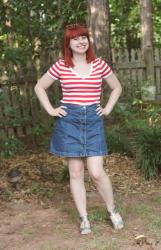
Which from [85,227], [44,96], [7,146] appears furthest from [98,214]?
[7,146]

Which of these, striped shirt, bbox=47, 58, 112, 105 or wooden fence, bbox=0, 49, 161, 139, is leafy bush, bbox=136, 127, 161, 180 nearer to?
wooden fence, bbox=0, 49, 161, 139

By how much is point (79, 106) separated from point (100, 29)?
403 centimetres

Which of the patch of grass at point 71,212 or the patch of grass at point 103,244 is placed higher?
the patch of grass at point 103,244

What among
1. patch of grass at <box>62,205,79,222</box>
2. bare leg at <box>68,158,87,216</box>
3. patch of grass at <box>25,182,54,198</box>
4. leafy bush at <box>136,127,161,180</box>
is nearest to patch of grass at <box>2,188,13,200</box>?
patch of grass at <box>25,182,54,198</box>

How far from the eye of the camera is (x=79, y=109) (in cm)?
452

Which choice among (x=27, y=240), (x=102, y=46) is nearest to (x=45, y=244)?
(x=27, y=240)

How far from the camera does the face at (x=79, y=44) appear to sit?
14.7 feet

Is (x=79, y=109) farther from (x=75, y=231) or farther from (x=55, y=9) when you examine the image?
(x=55, y=9)

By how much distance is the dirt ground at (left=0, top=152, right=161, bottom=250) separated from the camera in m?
4.55

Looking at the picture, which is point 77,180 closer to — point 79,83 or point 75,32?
point 79,83

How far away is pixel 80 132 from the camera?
4.58 meters

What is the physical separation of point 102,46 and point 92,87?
3908mm

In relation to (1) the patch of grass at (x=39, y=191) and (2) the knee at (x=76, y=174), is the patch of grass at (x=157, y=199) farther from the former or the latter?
(2) the knee at (x=76, y=174)

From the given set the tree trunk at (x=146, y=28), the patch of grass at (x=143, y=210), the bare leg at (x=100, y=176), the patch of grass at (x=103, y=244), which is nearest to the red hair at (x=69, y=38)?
Result: the bare leg at (x=100, y=176)
